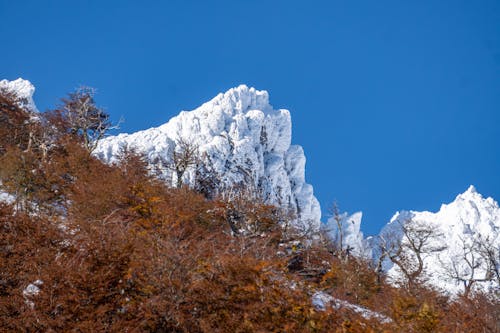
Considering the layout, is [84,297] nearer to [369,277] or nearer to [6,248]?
[6,248]

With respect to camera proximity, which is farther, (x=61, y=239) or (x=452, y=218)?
(x=452, y=218)

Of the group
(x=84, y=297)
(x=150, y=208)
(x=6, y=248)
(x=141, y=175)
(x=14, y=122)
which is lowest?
(x=84, y=297)

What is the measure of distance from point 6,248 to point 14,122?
22720mm

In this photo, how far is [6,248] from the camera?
22.1 feet

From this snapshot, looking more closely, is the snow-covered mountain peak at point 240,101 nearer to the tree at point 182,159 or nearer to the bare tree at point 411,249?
the tree at point 182,159

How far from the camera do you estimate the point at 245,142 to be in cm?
9606

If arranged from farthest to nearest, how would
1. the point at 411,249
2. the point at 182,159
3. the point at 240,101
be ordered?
the point at 240,101, the point at 411,249, the point at 182,159

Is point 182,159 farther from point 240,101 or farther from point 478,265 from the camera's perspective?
point 240,101

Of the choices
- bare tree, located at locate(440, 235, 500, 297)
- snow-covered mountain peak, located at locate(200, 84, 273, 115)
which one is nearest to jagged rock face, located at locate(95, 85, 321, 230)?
snow-covered mountain peak, located at locate(200, 84, 273, 115)

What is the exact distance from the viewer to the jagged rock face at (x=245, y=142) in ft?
294

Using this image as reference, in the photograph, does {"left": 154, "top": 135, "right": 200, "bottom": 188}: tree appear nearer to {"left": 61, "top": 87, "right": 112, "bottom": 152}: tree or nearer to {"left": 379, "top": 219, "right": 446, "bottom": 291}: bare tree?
{"left": 61, "top": 87, "right": 112, "bottom": 152}: tree

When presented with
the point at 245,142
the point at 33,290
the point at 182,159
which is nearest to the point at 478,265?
the point at 182,159

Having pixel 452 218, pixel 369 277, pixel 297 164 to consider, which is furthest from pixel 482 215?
pixel 369 277

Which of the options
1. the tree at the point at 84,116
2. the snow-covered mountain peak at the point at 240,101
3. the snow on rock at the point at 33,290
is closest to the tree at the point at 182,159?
the tree at the point at 84,116
